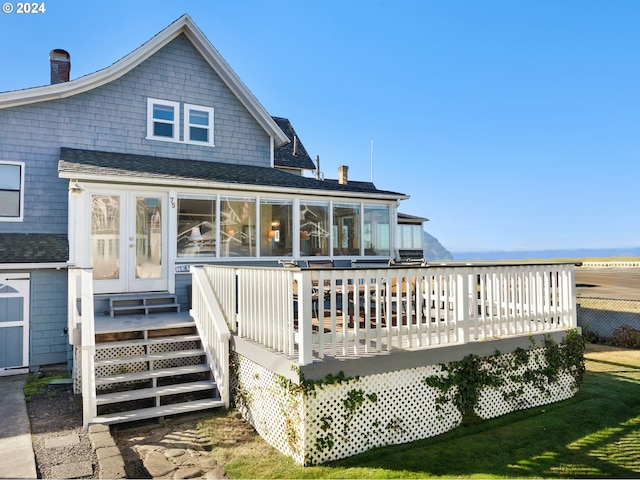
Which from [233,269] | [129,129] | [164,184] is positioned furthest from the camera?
[129,129]

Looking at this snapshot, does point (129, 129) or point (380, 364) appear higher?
point (129, 129)

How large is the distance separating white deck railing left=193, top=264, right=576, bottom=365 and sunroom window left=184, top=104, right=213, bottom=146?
5737 millimetres

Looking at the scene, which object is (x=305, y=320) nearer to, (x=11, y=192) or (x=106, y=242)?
(x=106, y=242)

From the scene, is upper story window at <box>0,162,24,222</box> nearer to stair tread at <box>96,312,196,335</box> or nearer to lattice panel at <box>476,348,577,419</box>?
stair tread at <box>96,312,196,335</box>

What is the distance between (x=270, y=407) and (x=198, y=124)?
30.1ft

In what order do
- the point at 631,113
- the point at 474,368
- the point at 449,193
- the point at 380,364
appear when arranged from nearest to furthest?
the point at 380,364 < the point at 474,368 < the point at 631,113 < the point at 449,193

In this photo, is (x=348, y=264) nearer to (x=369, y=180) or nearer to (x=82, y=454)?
(x=82, y=454)

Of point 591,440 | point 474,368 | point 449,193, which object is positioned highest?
point 449,193

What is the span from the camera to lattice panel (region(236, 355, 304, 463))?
4359 mm

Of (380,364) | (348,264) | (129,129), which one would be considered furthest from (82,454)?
(129,129)

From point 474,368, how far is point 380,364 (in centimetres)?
163

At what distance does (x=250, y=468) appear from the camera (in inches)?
166

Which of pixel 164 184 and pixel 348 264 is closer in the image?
pixel 164 184

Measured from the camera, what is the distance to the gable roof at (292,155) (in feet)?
55.3
